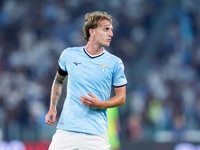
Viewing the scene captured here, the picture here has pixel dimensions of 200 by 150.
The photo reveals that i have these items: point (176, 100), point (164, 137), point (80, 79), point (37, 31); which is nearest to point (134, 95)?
point (176, 100)

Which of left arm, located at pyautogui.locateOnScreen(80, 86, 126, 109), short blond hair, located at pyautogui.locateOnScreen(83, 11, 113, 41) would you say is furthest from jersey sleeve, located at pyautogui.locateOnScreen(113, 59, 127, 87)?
short blond hair, located at pyautogui.locateOnScreen(83, 11, 113, 41)

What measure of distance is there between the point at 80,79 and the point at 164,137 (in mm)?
7422

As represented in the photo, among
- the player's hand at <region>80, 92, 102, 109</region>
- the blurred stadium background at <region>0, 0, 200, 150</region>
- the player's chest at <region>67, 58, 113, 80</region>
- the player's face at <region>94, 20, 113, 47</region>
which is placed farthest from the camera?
the blurred stadium background at <region>0, 0, 200, 150</region>

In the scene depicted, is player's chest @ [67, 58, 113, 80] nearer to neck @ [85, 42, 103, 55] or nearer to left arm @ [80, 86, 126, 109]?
neck @ [85, 42, 103, 55]

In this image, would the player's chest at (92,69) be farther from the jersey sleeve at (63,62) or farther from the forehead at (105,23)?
the forehead at (105,23)

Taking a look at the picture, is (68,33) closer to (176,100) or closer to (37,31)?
(37,31)

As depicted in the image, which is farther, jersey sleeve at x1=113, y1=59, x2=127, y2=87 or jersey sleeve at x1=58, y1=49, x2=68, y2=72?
jersey sleeve at x1=58, y1=49, x2=68, y2=72

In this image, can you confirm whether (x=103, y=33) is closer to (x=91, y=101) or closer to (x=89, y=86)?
(x=89, y=86)

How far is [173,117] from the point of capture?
12.7 m

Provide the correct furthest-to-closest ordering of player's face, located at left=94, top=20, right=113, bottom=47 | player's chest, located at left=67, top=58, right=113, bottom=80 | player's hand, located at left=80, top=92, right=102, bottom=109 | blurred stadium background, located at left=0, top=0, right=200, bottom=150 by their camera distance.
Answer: blurred stadium background, located at left=0, top=0, right=200, bottom=150 → player's face, located at left=94, top=20, right=113, bottom=47 → player's chest, located at left=67, top=58, right=113, bottom=80 → player's hand, located at left=80, top=92, right=102, bottom=109

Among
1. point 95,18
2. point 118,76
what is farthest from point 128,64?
point 118,76

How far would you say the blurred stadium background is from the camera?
12172mm

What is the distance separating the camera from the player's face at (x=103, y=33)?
507 centimetres

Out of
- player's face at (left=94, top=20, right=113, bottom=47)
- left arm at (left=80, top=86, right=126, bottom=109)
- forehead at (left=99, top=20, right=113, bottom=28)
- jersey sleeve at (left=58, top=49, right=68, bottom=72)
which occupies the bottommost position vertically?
left arm at (left=80, top=86, right=126, bottom=109)
